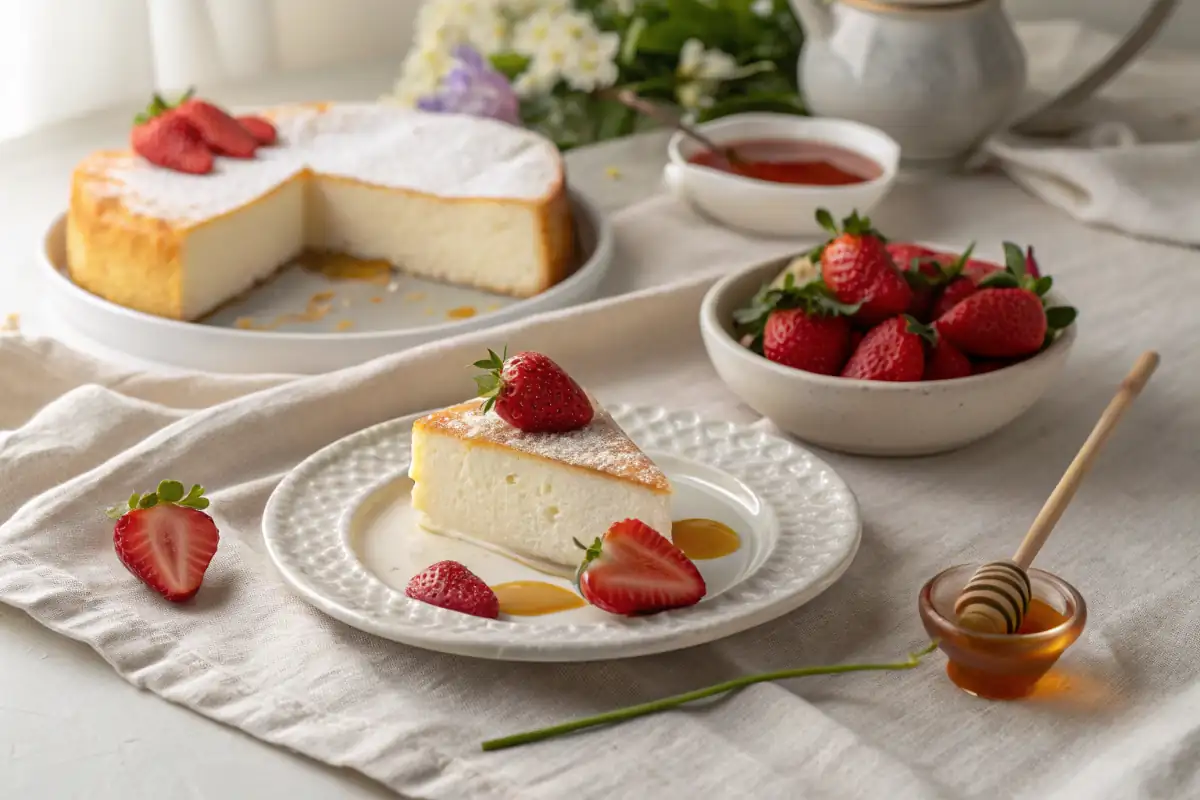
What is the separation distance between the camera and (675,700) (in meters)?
1.33

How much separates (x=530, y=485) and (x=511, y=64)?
166 cm

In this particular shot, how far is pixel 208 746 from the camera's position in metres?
1.30

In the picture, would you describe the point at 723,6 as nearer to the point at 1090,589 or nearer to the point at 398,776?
the point at 1090,589

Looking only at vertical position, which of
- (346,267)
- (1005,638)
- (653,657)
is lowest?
(346,267)

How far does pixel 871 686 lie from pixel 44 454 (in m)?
1.01

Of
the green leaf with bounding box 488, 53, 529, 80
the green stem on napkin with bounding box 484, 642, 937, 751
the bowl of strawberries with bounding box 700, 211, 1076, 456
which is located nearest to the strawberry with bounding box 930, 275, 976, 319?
the bowl of strawberries with bounding box 700, 211, 1076, 456

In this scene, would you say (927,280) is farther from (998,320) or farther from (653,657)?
(653,657)

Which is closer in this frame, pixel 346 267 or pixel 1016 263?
pixel 1016 263

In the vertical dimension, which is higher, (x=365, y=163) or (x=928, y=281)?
(x=928, y=281)

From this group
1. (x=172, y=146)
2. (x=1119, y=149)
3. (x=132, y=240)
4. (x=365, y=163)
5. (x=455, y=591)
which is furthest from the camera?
(x=1119, y=149)

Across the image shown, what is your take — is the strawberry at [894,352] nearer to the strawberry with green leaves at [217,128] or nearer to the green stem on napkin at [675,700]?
the green stem on napkin at [675,700]

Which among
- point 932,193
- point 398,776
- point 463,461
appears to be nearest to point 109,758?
point 398,776

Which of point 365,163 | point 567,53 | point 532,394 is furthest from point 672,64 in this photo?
point 532,394

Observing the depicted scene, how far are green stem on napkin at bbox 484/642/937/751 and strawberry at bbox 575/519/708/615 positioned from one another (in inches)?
3.6
